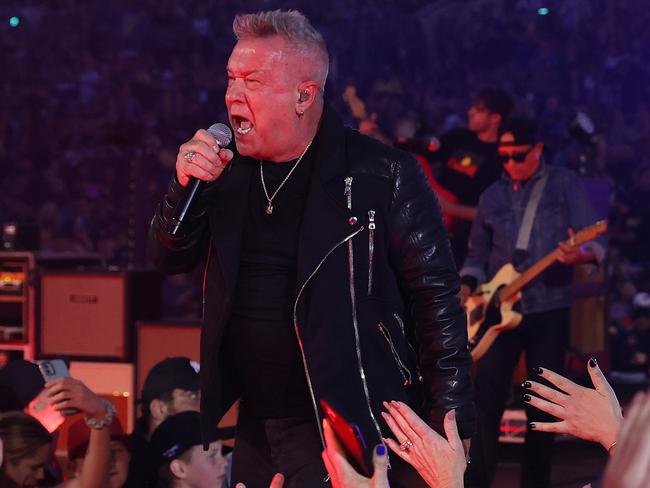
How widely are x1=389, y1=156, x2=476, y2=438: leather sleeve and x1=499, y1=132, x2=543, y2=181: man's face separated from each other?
3.01 meters

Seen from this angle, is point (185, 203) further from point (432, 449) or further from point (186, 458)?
point (186, 458)

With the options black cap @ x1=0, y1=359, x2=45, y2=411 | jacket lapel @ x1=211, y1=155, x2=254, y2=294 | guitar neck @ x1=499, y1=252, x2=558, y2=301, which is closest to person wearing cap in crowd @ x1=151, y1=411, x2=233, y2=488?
black cap @ x1=0, y1=359, x2=45, y2=411

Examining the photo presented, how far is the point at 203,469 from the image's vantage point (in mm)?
3895

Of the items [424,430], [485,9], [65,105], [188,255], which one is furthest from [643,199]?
[424,430]

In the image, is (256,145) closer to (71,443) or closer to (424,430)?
(424,430)

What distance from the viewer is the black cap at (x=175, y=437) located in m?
3.92

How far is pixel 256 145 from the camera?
2.79m

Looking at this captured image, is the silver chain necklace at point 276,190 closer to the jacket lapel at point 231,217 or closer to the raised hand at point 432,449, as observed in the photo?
the jacket lapel at point 231,217

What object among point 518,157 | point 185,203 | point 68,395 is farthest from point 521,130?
point 185,203

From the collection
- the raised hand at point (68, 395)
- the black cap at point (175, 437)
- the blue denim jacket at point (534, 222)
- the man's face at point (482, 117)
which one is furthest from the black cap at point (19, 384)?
the man's face at point (482, 117)

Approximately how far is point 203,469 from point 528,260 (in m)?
2.41

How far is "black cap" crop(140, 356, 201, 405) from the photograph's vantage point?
454cm

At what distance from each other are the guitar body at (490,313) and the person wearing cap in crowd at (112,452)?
6.45ft

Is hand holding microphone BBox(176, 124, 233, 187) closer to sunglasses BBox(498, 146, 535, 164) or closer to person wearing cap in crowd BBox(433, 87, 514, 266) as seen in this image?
sunglasses BBox(498, 146, 535, 164)
